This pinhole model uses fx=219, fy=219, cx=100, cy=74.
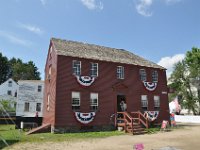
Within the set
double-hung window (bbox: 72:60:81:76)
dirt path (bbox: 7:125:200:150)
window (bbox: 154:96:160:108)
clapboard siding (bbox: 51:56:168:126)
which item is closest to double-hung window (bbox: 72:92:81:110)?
clapboard siding (bbox: 51:56:168:126)

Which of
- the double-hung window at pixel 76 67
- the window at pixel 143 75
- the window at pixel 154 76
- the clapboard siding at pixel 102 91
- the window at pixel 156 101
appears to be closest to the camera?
the clapboard siding at pixel 102 91

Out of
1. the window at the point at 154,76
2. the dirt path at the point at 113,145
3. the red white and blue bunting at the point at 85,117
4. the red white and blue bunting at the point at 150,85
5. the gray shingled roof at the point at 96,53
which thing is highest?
the gray shingled roof at the point at 96,53

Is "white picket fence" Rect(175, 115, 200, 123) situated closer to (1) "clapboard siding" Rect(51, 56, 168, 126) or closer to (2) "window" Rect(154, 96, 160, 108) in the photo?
(1) "clapboard siding" Rect(51, 56, 168, 126)

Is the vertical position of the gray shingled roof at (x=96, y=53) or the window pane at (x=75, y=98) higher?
the gray shingled roof at (x=96, y=53)

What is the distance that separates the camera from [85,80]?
72.6ft

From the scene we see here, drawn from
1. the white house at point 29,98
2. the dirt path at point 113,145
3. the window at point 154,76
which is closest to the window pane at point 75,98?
the dirt path at point 113,145

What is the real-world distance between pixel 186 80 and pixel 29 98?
3034 centimetres

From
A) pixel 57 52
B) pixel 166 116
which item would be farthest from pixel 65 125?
pixel 166 116

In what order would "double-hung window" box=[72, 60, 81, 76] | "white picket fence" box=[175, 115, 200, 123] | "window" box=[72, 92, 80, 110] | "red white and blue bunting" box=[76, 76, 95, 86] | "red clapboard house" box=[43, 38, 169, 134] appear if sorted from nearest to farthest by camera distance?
"red clapboard house" box=[43, 38, 169, 134]
"window" box=[72, 92, 80, 110]
"red white and blue bunting" box=[76, 76, 95, 86]
"double-hung window" box=[72, 60, 81, 76]
"white picket fence" box=[175, 115, 200, 123]

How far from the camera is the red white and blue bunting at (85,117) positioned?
830 inches

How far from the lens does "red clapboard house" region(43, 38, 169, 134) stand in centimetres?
2105

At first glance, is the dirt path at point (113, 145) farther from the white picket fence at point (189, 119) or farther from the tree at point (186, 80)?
the tree at point (186, 80)

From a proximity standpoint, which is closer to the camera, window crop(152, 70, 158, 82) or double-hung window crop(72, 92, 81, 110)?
double-hung window crop(72, 92, 81, 110)

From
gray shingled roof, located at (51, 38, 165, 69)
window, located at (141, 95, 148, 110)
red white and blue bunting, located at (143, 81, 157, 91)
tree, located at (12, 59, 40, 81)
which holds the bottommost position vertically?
window, located at (141, 95, 148, 110)
